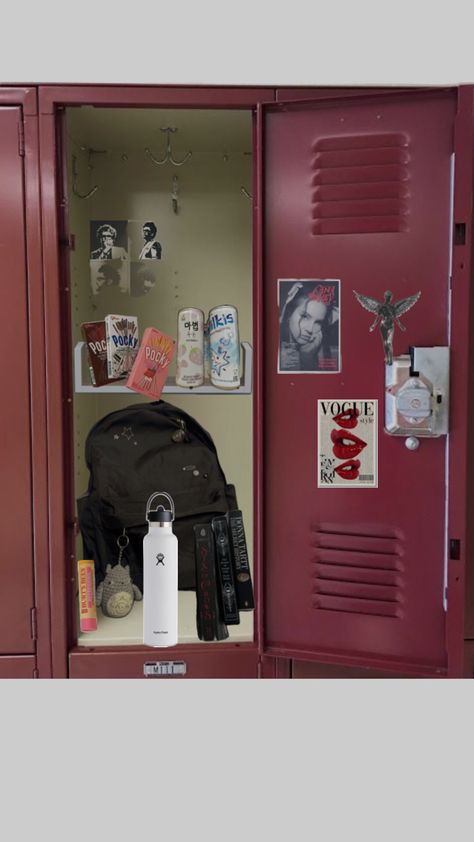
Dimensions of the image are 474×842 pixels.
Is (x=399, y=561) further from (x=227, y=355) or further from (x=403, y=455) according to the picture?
(x=227, y=355)

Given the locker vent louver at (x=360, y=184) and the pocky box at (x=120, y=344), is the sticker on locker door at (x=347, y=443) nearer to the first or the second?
the locker vent louver at (x=360, y=184)

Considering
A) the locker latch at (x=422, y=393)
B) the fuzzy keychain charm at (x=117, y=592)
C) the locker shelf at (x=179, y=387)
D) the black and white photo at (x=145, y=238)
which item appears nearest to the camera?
the locker latch at (x=422, y=393)

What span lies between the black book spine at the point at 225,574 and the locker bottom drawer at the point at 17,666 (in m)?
0.61

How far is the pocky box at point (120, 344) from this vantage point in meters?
2.19

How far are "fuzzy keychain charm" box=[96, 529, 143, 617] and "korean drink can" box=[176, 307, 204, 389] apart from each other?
0.75 metres

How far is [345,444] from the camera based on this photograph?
2.02 meters

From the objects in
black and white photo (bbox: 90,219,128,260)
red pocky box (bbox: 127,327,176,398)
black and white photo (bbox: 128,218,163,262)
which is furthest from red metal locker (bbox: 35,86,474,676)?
black and white photo (bbox: 128,218,163,262)

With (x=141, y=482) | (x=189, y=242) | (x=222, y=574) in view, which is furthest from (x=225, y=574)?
(x=189, y=242)

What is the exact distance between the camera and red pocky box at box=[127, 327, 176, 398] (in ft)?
6.97

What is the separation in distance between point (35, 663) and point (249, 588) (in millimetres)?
704

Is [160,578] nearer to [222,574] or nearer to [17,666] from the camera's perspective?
[222,574]

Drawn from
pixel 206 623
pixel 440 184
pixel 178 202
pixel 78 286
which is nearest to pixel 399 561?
pixel 206 623

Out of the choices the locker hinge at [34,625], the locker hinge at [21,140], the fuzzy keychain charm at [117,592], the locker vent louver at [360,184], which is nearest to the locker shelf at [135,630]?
the fuzzy keychain charm at [117,592]

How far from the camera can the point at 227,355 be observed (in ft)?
7.03
